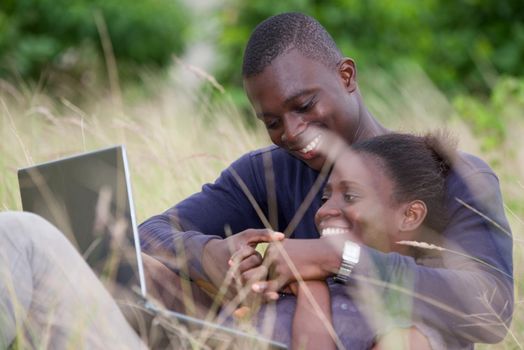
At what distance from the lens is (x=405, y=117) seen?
5.96 m

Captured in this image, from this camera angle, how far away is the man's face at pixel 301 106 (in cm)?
293

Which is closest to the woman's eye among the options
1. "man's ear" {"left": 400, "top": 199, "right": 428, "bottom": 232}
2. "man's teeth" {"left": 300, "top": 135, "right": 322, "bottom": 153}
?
"man's teeth" {"left": 300, "top": 135, "right": 322, "bottom": 153}

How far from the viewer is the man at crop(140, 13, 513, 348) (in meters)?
2.39

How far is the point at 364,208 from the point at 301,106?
1.48ft

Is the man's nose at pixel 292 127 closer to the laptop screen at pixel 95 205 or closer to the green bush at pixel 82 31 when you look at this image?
the laptop screen at pixel 95 205

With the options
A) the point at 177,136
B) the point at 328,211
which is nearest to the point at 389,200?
the point at 328,211

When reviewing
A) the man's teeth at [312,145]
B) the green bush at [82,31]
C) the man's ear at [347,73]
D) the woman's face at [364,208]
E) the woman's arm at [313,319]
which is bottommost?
the woman's arm at [313,319]

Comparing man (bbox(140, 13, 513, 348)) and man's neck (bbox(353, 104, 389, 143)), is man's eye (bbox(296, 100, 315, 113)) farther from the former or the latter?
man's neck (bbox(353, 104, 389, 143))

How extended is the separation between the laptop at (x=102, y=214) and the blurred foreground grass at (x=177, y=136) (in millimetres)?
579

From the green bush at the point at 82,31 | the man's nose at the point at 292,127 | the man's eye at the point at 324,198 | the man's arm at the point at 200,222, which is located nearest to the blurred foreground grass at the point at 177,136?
the man's arm at the point at 200,222

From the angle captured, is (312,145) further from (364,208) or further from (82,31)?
(82,31)

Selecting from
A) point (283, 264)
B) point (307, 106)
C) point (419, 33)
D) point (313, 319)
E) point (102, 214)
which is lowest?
point (313, 319)

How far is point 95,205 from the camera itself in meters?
2.37

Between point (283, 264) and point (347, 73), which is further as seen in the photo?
point (347, 73)
